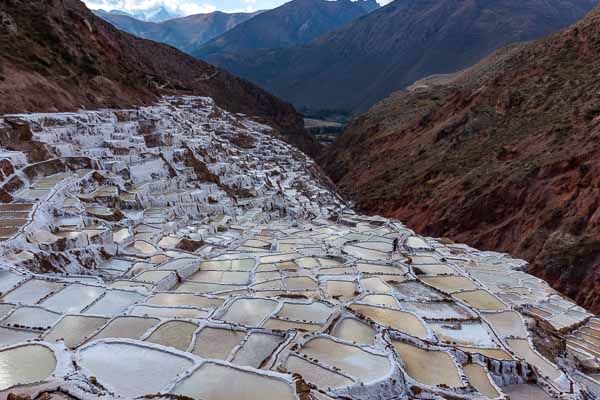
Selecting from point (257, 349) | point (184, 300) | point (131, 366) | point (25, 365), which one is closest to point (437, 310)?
point (257, 349)

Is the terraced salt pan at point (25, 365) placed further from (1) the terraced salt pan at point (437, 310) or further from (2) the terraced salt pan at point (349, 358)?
(1) the terraced salt pan at point (437, 310)

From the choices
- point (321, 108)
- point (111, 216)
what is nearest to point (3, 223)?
point (111, 216)

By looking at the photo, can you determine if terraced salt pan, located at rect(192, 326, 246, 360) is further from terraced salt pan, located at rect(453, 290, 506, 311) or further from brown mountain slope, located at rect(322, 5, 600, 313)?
brown mountain slope, located at rect(322, 5, 600, 313)

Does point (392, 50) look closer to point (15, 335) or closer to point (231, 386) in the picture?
point (15, 335)

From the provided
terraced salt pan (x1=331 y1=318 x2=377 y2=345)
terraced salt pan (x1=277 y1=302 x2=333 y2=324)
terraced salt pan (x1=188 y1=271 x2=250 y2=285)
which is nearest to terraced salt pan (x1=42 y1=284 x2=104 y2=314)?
terraced salt pan (x1=188 y1=271 x2=250 y2=285)

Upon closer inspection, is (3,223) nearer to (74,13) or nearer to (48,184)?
(48,184)

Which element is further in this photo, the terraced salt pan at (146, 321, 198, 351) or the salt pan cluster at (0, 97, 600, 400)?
the terraced salt pan at (146, 321, 198, 351)

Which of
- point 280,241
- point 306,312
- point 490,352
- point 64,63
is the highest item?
point 64,63
